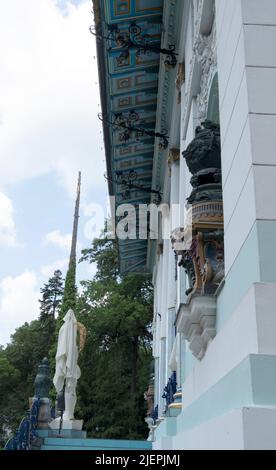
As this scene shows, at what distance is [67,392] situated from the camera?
11.3 metres

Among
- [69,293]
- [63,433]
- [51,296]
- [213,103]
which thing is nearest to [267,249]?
[213,103]

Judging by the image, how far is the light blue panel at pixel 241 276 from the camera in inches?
106

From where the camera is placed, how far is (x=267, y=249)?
2645 mm

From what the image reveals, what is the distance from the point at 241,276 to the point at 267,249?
14.4 inches

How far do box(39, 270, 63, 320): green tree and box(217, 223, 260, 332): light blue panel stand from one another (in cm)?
3620

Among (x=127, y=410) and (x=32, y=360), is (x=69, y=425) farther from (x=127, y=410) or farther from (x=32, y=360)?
(x=32, y=360)

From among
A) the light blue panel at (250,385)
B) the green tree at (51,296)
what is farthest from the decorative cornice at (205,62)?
the green tree at (51,296)

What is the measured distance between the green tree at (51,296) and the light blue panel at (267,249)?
36988 millimetres

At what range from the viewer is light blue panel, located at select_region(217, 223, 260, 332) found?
8.87 feet

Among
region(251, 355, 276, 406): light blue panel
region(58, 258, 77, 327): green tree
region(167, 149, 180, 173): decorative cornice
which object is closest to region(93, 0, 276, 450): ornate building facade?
region(251, 355, 276, 406): light blue panel

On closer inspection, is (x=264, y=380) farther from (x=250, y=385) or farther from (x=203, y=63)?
(x=203, y=63)

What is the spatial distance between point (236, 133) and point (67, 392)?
9.22m
